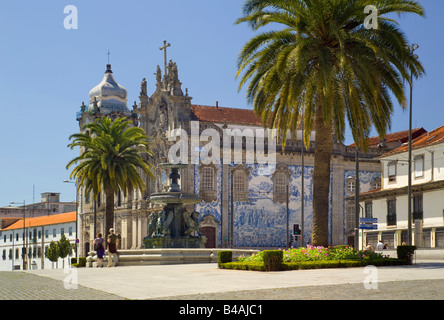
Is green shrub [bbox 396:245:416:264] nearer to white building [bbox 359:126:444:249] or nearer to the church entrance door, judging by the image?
white building [bbox 359:126:444:249]

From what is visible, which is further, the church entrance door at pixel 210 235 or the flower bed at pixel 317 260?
the church entrance door at pixel 210 235

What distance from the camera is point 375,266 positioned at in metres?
22.5

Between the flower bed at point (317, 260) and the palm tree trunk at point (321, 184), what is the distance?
33.1 inches

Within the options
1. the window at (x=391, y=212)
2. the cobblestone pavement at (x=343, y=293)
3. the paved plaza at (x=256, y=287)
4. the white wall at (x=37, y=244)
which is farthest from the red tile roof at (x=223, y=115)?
the cobblestone pavement at (x=343, y=293)

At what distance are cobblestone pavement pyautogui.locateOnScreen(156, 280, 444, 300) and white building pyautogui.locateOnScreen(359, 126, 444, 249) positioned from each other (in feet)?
93.3

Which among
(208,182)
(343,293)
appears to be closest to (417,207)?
(208,182)

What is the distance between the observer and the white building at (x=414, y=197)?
45062 millimetres

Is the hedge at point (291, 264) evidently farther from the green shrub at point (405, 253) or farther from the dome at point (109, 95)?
the dome at point (109, 95)

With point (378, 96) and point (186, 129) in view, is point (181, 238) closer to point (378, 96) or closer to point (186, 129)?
point (378, 96)

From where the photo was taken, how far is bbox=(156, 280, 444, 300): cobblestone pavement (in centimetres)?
1286

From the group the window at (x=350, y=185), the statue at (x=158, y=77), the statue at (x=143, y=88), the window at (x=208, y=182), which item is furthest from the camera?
the statue at (x=143, y=88)

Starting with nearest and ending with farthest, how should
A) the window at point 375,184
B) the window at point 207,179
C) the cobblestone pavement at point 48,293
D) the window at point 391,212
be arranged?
the cobblestone pavement at point 48,293 < the window at point 391,212 < the window at point 207,179 < the window at point 375,184

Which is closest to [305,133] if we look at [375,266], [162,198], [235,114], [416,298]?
[375,266]

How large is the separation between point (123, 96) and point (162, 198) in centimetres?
4944
